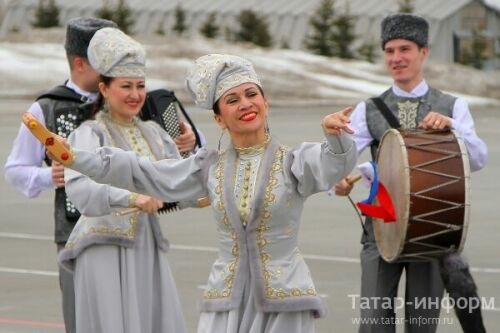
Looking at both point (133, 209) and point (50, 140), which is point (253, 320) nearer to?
point (50, 140)

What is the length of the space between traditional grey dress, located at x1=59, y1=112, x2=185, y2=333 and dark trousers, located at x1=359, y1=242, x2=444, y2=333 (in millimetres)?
1119

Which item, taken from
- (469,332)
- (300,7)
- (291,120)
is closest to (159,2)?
(300,7)

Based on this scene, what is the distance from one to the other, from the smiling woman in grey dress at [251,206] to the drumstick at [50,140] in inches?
3.2

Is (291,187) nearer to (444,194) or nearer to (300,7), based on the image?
(444,194)

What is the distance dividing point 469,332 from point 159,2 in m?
39.8

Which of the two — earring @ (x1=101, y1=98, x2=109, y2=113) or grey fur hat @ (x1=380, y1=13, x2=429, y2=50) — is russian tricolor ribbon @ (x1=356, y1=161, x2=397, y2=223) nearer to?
grey fur hat @ (x1=380, y1=13, x2=429, y2=50)

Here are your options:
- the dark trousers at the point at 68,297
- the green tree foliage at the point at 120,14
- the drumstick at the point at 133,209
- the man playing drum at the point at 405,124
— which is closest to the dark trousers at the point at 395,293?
the man playing drum at the point at 405,124

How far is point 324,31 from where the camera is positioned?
42.7 metres

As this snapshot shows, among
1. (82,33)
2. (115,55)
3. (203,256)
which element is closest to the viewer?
(115,55)

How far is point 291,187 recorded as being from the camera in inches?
239

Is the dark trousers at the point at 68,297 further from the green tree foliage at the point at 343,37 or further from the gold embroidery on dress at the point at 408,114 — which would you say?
the green tree foliage at the point at 343,37

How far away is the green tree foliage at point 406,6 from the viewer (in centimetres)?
4057

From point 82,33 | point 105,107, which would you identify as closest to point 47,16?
point 82,33

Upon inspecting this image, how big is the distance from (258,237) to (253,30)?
3696 cm
